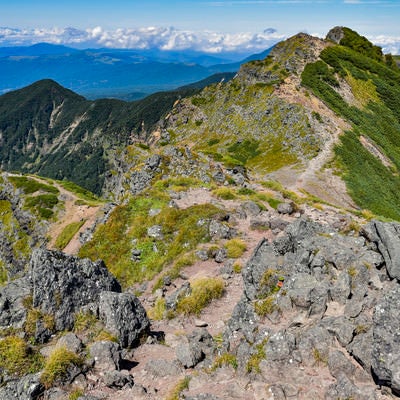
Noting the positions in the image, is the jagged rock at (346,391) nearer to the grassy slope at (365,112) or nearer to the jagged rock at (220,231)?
the jagged rock at (220,231)

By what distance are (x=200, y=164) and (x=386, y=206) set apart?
3065cm

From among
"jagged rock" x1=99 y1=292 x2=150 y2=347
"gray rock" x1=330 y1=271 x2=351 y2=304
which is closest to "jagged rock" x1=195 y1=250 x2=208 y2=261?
"jagged rock" x1=99 y1=292 x2=150 y2=347

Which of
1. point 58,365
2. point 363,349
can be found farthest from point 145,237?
point 363,349

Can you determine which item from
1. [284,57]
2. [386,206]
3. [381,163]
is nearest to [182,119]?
[284,57]

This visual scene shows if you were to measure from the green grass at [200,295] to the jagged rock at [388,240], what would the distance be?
8.12 meters

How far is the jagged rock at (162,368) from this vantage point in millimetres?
11875

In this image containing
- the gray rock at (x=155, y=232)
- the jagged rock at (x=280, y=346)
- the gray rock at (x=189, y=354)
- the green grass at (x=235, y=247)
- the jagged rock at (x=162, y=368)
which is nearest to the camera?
the jagged rock at (x=280, y=346)

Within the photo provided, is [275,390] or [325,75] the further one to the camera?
[325,75]

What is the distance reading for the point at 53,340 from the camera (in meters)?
12.6

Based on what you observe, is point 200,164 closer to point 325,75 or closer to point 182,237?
point 182,237

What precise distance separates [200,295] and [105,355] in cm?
656

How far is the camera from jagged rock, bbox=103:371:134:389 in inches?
428

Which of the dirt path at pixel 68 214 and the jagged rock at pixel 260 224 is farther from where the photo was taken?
the dirt path at pixel 68 214

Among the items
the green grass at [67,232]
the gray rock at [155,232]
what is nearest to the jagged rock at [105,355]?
the gray rock at [155,232]
